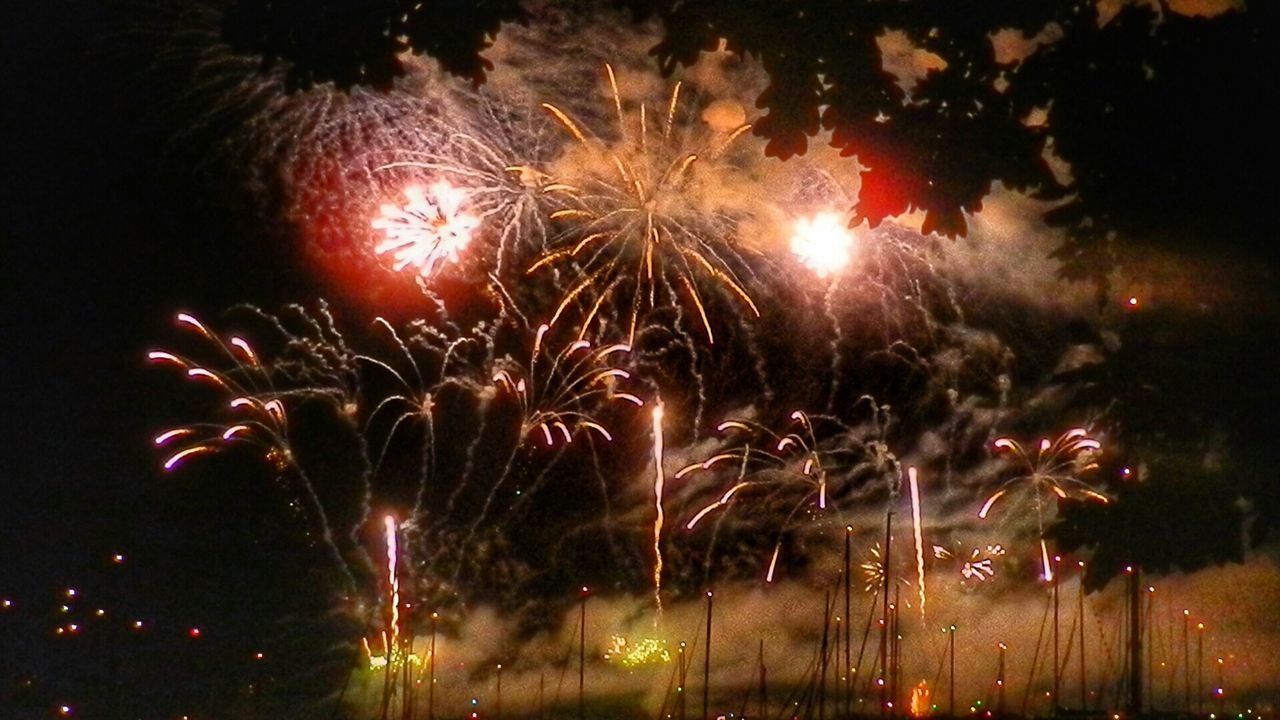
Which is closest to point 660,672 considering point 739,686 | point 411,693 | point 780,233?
point 739,686

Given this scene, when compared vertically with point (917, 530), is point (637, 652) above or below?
below

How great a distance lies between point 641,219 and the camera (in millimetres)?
9516

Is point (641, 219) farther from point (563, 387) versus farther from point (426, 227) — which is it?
point (563, 387)

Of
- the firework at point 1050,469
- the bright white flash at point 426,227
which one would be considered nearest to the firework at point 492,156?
the bright white flash at point 426,227

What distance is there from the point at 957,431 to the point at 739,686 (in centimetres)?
318

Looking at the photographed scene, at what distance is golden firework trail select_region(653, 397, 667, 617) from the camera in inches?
433

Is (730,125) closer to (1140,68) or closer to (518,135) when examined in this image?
(518,135)

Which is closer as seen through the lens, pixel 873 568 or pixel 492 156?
pixel 492 156

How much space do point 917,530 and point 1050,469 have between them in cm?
178

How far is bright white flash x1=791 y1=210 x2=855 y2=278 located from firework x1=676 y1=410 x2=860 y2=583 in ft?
4.60

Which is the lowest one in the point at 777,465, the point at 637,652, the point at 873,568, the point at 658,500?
the point at 637,652

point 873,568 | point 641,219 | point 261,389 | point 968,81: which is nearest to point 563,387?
point 641,219

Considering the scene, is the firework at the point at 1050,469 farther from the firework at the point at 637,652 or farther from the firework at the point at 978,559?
the firework at the point at 637,652

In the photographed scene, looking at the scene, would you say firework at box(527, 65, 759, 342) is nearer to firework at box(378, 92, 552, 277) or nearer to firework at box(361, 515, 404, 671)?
firework at box(378, 92, 552, 277)
